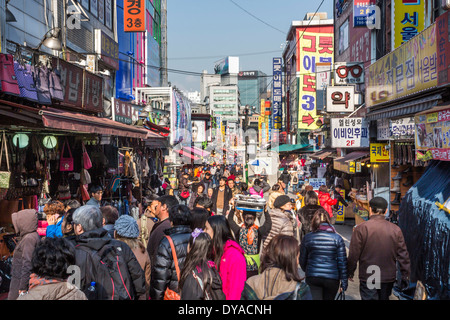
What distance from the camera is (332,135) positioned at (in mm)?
16203

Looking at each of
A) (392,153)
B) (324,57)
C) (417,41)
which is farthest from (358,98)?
(324,57)

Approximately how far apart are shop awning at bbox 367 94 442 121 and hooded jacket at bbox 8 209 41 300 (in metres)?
7.78

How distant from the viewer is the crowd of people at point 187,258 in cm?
364

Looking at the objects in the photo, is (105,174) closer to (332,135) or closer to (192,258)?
(332,135)

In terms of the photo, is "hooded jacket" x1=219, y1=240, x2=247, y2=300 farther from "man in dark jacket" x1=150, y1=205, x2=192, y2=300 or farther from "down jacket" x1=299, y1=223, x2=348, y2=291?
"down jacket" x1=299, y1=223, x2=348, y2=291

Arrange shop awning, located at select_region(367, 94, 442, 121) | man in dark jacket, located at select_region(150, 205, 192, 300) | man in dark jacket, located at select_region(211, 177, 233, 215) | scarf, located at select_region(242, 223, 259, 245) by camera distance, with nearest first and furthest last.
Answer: man in dark jacket, located at select_region(150, 205, 192, 300)
scarf, located at select_region(242, 223, 259, 245)
shop awning, located at select_region(367, 94, 442, 121)
man in dark jacket, located at select_region(211, 177, 233, 215)

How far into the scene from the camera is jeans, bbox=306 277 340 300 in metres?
5.45

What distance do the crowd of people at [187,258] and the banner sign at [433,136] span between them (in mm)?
2531

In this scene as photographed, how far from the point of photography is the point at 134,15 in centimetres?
A: 2586

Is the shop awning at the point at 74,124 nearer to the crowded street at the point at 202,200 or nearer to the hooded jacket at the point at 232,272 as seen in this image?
the crowded street at the point at 202,200

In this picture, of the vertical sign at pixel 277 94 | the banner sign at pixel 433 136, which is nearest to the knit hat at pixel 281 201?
the banner sign at pixel 433 136

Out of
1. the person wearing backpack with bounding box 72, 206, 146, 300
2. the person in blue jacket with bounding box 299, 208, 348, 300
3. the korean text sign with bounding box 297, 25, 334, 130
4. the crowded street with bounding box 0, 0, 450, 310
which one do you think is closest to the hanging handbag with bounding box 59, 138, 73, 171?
the crowded street with bounding box 0, 0, 450, 310

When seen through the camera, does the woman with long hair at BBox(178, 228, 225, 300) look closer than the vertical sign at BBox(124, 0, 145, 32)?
Yes

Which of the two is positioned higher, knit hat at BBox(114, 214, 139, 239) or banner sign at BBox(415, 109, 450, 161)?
banner sign at BBox(415, 109, 450, 161)
